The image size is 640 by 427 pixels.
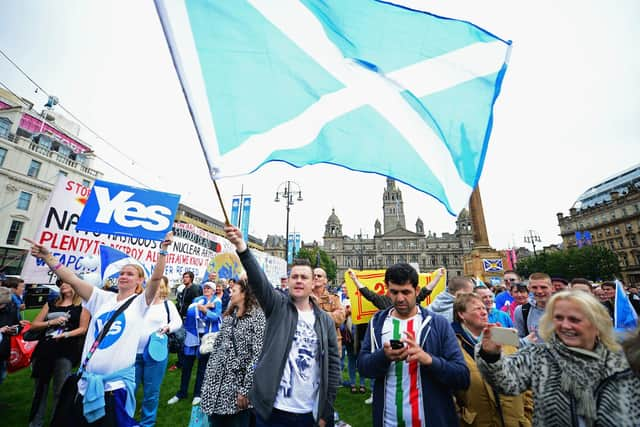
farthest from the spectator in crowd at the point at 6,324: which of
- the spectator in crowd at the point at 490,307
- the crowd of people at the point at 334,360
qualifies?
the spectator in crowd at the point at 490,307

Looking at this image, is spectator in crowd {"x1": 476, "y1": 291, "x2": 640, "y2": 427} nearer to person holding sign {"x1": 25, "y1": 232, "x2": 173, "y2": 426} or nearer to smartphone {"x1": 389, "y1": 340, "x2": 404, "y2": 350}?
smartphone {"x1": 389, "y1": 340, "x2": 404, "y2": 350}

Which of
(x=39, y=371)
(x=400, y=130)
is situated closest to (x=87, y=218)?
(x=39, y=371)

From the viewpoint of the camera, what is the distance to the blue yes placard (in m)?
5.22

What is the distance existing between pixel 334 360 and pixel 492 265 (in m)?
14.7

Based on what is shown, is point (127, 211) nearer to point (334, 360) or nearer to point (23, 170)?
point (334, 360)

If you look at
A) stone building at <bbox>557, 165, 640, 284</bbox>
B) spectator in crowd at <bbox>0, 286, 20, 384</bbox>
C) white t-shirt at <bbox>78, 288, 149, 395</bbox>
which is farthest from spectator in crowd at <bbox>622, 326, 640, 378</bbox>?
stone building at <bbox>557, 165, 640, 284</bbox>

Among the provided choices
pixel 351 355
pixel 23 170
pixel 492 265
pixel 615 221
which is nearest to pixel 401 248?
pixel 615 221

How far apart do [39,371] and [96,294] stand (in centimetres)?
192

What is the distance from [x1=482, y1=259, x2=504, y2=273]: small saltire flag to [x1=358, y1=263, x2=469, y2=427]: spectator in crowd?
1420cm

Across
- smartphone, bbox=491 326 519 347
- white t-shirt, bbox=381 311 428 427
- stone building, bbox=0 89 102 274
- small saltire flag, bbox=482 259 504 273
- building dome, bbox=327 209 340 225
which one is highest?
building dome, bbox=327 209 340 225

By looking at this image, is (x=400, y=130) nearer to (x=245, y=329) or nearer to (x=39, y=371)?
(x=245, y=329)

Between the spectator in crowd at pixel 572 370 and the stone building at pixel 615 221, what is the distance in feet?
191

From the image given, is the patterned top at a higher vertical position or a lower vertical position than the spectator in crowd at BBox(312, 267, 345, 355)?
lower

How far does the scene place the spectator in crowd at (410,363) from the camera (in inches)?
73.0
